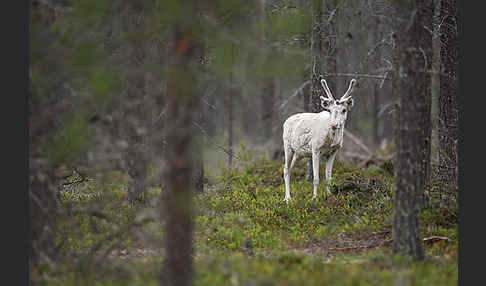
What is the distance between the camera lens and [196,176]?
1381cm

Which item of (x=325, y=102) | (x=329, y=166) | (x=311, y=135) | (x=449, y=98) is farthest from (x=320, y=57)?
(x=449, y=98)

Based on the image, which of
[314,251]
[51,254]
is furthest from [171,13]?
[314,251]

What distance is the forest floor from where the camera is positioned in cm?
711

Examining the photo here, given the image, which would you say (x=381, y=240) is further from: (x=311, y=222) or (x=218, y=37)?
(x=218, y=37)

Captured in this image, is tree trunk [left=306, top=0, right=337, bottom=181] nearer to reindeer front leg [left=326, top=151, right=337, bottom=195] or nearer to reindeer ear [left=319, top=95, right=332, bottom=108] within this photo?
reindeer ear [left=319, top=95, right=332, bottom=108]

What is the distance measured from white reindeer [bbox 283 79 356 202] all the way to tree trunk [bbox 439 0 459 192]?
2260 millimetres

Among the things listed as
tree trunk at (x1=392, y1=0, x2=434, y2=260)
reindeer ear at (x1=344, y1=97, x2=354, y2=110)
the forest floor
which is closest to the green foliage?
the forest floor

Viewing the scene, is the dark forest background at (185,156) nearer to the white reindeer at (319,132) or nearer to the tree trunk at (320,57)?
the white reindeer at (319,132)

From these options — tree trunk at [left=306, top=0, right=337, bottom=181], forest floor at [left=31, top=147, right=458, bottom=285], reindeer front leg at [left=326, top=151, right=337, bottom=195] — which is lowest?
forest floor at [left=31, top=147, right=458, bottom=285]

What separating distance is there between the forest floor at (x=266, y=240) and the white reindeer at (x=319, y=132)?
0.91 metres

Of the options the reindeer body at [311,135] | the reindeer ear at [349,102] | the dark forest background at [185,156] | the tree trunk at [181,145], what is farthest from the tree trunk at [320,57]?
the tree trunk at [181,145]

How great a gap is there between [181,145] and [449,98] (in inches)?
326

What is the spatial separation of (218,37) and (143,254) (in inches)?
181

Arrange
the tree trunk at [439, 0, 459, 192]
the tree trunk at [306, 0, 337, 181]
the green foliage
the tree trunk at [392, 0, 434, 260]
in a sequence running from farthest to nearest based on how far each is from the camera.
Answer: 1. the tree trunk at [306, 0, 337, 181]
2. the tree trunk at [439, 0, 459, 192]
3. the tree trunk at [392, 0, 434, 260]
4. the green foliage
